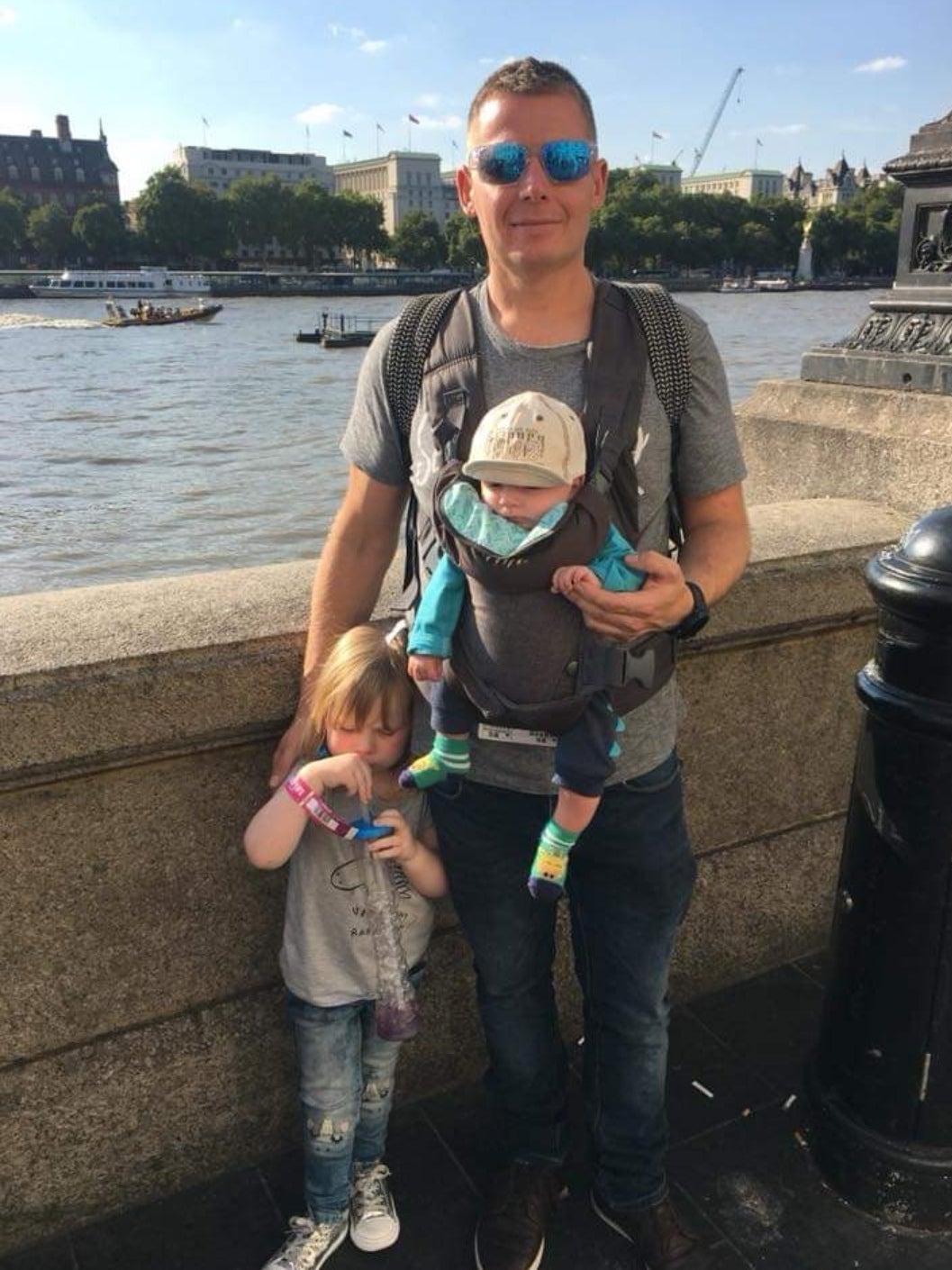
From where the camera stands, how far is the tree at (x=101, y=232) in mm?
107438

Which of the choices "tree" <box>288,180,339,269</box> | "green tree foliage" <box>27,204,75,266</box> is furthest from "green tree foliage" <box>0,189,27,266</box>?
"tree" <box>288,180,339,269</box>

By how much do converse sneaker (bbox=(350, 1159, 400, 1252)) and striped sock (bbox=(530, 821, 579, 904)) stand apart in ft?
2.81

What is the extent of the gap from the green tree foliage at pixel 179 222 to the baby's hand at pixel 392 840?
382 ft

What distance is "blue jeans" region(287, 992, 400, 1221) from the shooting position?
85.4 inches

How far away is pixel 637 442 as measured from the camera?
181cm

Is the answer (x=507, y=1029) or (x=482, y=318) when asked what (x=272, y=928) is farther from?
(x=482, y=318)

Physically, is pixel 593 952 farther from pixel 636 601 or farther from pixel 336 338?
pixel 336 338

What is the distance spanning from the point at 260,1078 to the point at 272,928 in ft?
1.20

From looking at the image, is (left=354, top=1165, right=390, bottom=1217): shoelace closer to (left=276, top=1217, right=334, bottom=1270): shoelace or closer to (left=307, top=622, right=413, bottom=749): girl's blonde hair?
(left=276, top=1217, right=334, bottom=1270): shoelace

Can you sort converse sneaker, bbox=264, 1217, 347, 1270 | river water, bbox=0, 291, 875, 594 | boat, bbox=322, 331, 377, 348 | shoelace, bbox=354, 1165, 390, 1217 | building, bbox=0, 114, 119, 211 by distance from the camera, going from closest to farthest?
converse sneaker, bbox=264, 1217, 347, 1270 → shoelace, bbox=354, 1165, 390, 1217 → river water, bbox=0, 291, 875, 594 → boat, bbox=322, 331, 377, 348 → building, bbox=0, 114, 119, 211

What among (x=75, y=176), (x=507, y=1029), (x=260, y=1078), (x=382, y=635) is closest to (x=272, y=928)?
(x=260, y=1078)

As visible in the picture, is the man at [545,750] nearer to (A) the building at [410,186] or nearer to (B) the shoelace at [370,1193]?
(B) the shoelace at [370,1193]

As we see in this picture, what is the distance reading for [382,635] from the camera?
2020 millimetres

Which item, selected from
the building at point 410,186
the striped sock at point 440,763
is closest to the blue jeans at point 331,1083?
the striped sock at point 440,763
